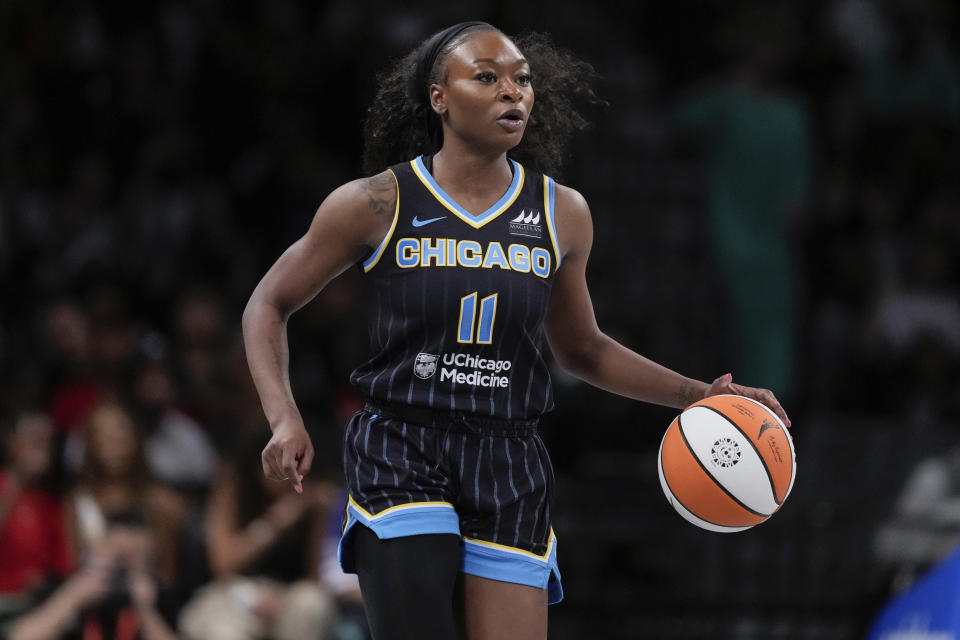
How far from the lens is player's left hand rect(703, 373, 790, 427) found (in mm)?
3576

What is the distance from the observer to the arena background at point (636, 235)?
22.5 ft

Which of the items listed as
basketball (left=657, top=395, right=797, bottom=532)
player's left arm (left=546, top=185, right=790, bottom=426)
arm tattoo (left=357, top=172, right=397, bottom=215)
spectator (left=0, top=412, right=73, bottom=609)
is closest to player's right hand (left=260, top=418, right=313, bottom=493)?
arm tattoo (left=357, top=172, right=397, bottom=215)

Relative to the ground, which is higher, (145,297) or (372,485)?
(145,297)

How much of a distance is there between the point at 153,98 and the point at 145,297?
→ 1398 millimetres

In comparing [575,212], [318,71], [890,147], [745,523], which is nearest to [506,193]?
[575,212]

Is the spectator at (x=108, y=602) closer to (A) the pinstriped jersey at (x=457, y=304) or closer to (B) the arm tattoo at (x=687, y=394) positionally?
(A) the pinstriped jersey at (x=457, y=304)

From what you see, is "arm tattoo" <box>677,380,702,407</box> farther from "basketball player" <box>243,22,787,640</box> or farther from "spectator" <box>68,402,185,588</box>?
"spectator" <box>68,402,185,588</box>

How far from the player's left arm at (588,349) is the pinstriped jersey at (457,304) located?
145 mm

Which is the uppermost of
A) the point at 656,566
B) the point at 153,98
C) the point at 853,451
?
the point at 153,98

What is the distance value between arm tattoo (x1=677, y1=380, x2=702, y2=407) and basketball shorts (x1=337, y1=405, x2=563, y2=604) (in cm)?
51

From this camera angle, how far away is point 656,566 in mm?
6965

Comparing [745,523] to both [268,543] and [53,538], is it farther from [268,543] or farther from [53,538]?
[53,538]

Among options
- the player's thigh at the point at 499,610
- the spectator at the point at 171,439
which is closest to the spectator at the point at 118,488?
the spectator at the point at 171,439

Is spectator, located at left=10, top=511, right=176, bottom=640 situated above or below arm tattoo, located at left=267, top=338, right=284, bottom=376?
below
